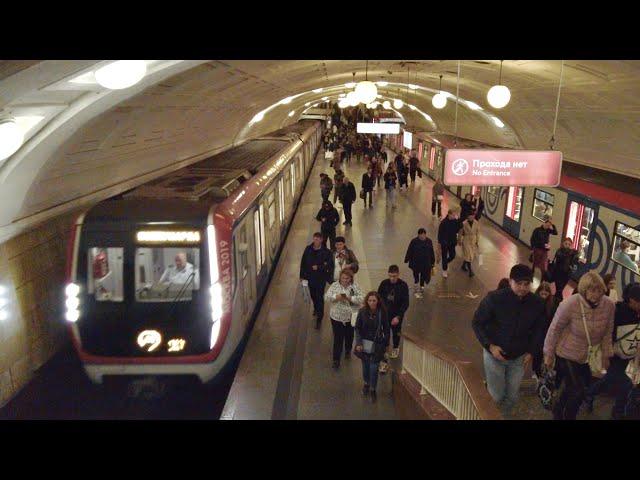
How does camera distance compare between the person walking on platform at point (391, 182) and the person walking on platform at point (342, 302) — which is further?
the person walking on platform at point (391, 182)

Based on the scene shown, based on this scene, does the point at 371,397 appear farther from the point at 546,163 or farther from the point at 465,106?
the point at 465,106

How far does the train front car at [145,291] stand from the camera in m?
5.65

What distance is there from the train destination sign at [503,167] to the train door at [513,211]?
6.51 m

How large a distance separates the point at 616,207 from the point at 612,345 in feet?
17.9

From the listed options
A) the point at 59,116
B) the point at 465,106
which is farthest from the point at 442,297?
the point at 465,106

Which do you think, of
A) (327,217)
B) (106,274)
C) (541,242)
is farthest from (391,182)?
(106,274)

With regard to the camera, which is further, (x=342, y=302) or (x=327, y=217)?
(x=327, y=217)

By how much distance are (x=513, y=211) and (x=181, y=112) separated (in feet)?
30.5

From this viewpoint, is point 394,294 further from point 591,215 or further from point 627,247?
point 591,215

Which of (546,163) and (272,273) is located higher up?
(546,163)

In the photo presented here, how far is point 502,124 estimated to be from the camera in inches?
614

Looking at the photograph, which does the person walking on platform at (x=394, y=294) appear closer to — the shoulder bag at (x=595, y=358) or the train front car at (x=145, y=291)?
the train front car at (x=145, y=291)

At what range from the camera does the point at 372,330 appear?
5605mm

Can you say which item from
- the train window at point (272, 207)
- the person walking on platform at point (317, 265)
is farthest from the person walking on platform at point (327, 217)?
the person walking on platform at point (317, 265)
